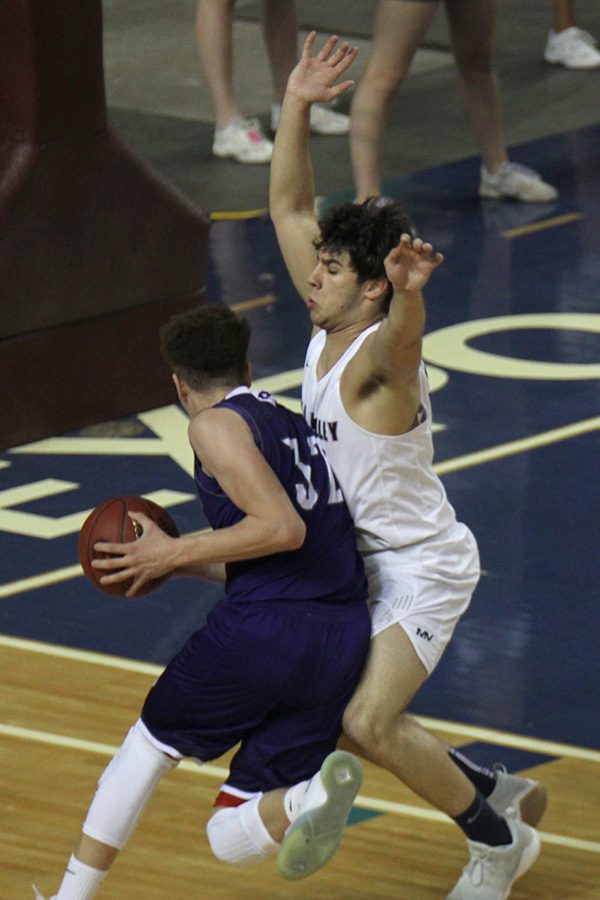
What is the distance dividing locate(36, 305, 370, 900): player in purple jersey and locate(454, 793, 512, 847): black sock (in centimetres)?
39

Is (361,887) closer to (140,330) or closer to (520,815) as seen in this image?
(520,815)

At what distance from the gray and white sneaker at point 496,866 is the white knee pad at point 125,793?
0.80 metres

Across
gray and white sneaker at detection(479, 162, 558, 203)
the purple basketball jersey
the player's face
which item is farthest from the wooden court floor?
gray and white sneaker at detection(479, 162, 558, 203)

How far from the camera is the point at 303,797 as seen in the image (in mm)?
4551

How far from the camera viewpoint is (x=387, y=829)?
5.35 metres

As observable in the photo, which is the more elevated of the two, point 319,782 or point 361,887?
point 319,782

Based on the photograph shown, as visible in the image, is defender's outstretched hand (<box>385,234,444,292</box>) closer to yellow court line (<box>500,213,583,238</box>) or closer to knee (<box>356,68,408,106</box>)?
knee (<box>356,68,408,106</box>)

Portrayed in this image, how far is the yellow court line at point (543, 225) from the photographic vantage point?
11156mm

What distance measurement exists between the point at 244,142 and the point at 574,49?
3412mm

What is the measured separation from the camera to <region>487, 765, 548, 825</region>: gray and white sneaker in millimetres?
5020

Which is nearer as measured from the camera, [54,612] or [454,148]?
[54,612]

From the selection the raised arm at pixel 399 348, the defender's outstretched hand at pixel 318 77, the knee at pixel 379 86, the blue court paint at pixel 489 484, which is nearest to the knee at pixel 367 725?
the raised arm at pixel 399 348

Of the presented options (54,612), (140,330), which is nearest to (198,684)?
(54,612)

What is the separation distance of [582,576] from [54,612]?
5.94ft
